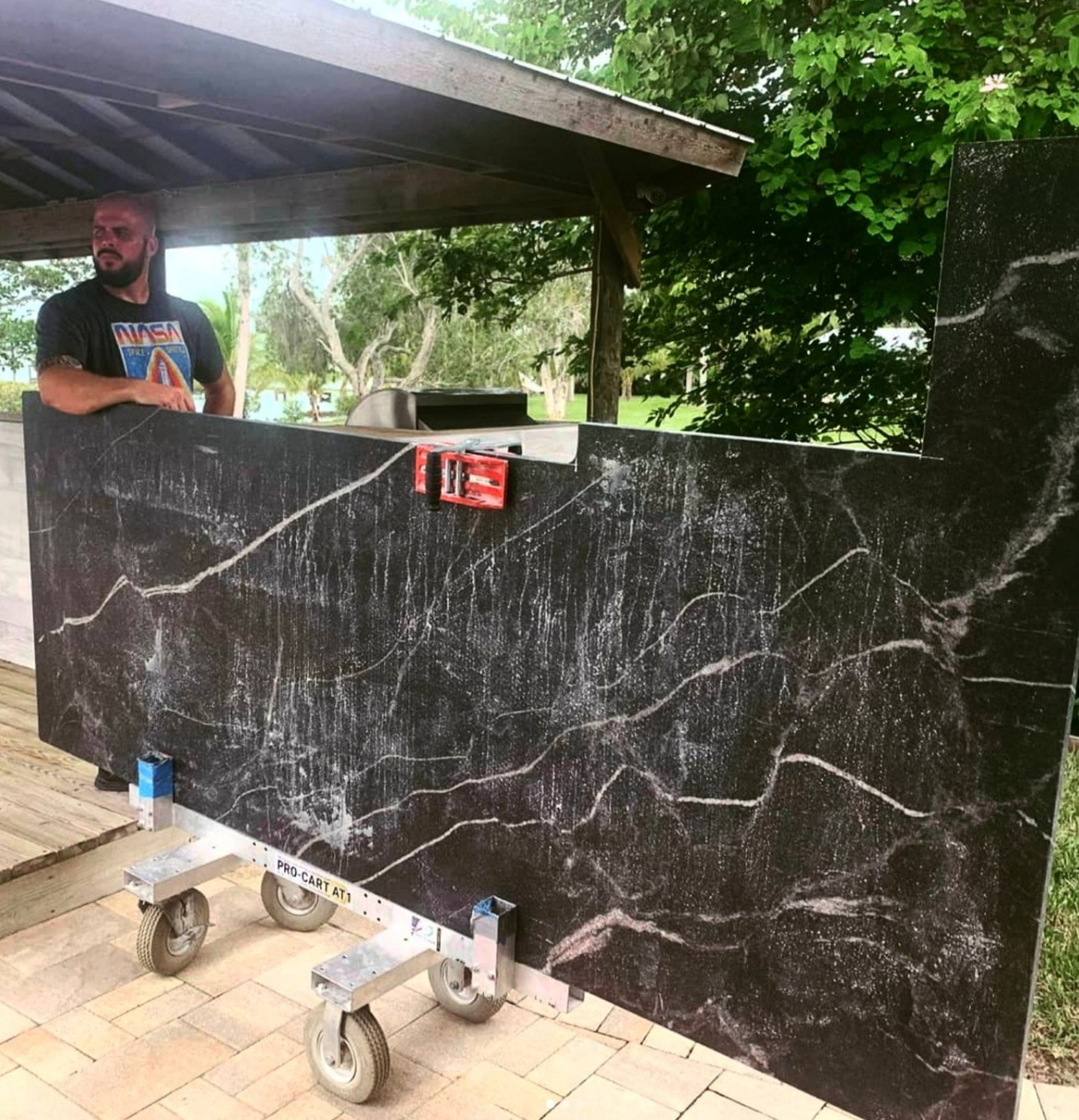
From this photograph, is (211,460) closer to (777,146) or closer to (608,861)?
(608,861)

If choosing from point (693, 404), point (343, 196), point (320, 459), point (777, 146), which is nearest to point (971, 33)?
point (777, 146)

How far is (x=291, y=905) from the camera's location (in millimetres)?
3170

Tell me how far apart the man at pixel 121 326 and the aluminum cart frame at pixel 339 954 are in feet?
1.14

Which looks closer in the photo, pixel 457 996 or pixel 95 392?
pixel 95 392

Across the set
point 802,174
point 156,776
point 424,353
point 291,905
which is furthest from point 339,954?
point 424,353

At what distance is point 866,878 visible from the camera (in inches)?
56.0

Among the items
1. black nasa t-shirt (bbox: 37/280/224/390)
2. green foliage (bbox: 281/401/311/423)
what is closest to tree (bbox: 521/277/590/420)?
green foliage (bbox: 281/401/311/423)

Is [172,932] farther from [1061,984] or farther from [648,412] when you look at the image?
[648,412]

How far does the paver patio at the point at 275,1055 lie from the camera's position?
2.41 m

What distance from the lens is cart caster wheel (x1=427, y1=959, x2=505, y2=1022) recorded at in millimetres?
2742

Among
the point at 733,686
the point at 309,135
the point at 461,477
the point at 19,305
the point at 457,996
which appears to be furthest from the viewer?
the point at 19,305

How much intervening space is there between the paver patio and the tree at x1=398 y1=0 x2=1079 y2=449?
369 centimetres

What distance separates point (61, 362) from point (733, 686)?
7.03ft

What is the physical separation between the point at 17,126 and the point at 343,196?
120 centimetres
